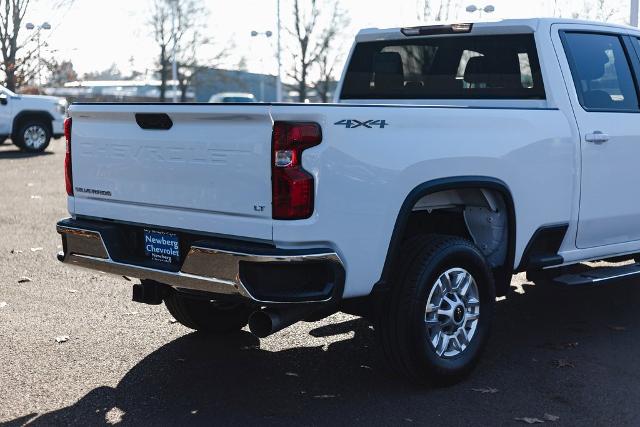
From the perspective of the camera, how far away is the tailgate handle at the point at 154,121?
4562 millimetres

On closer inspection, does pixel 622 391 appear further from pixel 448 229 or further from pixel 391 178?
pixel 391 178

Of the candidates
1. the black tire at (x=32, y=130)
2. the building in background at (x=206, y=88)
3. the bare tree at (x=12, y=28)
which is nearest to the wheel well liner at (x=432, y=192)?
the black tire at (x=32, y=130)

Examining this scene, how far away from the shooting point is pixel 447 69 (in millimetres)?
6348

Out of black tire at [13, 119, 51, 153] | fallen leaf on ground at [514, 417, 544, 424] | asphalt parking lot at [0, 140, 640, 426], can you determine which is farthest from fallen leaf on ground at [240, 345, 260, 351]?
black tire at [13, 119, 51, 153]

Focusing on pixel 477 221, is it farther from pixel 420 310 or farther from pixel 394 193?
pixel 394 193

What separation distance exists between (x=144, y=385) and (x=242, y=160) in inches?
59.1

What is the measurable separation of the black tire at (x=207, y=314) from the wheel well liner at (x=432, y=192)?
142cm

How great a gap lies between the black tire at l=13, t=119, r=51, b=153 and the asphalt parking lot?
15.5 metres

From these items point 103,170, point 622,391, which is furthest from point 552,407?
point 103,170

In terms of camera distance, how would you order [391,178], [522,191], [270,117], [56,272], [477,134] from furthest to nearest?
1. [56,272]
2. [522,191]
3. [477,134]
4. [391,178]
5. [270,117]

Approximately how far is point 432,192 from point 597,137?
160cm

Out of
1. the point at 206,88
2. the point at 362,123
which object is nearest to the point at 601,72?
the point at 362,123

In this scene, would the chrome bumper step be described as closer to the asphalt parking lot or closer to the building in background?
the asphalt parking lot

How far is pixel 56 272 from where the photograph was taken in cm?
782
